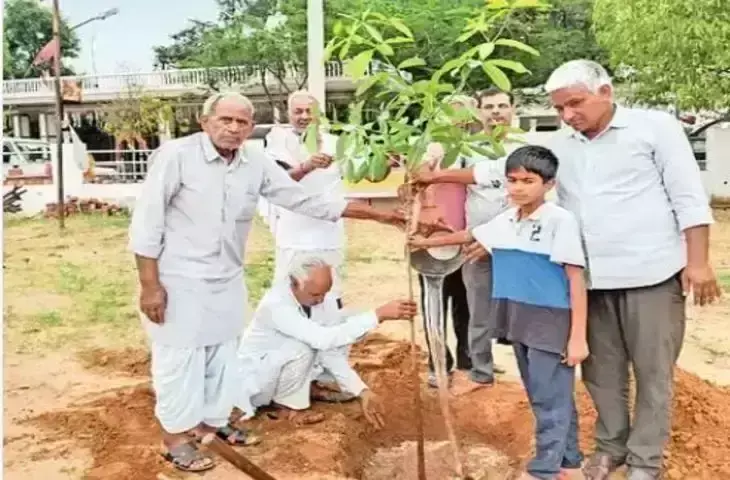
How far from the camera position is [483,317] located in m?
3.41

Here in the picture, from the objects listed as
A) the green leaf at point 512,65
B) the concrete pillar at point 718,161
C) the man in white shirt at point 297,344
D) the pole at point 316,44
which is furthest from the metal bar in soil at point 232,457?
the concrete pillar at point 718,161

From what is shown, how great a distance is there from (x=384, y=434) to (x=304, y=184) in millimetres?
952

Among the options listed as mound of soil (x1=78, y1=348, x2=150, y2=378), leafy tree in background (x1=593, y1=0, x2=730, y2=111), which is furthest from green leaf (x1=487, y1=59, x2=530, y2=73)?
leafy tree in background (x1=593, y1=0, x2=730, y2=111)

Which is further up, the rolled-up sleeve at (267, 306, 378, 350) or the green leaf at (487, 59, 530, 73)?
the green leaf at (487, 59, 530, 73)

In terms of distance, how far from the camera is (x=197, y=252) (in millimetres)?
2625

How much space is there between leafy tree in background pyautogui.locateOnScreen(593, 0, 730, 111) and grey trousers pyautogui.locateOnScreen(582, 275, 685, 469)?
8.11 metres

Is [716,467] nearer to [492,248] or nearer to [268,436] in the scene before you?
[492,248]

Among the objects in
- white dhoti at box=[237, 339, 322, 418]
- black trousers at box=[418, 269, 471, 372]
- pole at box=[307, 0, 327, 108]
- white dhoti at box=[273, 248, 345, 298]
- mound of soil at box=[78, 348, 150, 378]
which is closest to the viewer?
white dhoti at box=[237, 339, 322, 418]

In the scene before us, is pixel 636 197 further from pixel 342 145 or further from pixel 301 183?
pixel 301 183

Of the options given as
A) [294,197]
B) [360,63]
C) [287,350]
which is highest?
A: [360,63]

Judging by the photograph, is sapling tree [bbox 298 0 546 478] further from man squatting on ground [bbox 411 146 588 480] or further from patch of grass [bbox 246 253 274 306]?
patch of grass [bbox 246 253 274 306]

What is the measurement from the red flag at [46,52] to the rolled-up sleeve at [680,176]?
17.7 ft

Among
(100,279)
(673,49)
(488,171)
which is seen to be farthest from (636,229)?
(673,49)

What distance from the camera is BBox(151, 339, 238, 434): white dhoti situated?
8.84 ft
